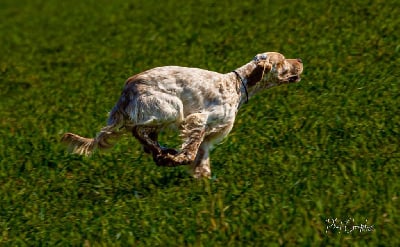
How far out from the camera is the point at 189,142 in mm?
8328

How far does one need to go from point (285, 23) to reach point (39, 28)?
6.85 meters

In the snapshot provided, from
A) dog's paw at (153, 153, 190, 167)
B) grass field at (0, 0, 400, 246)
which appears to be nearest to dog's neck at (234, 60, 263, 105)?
grass field at (0, 0, 400, 246)

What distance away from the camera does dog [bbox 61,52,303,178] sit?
322 inches

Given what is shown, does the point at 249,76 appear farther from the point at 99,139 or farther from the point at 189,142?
the point at 99,139

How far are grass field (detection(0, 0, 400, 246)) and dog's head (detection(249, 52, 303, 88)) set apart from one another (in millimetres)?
761

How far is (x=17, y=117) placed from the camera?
12.1 meters

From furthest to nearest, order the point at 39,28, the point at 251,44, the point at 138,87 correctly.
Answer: the point at 39,28
the point at 251,44
the point at 138,87

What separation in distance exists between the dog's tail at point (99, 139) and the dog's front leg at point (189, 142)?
0.58 meters

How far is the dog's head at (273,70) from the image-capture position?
8755mm

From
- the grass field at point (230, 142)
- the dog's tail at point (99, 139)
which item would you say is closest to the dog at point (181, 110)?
the dog's tail at point (99, 139)

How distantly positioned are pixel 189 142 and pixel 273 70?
131cm

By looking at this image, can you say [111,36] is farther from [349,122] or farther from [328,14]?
[349,122]

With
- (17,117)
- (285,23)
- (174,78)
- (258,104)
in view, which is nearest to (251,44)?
(285,23)

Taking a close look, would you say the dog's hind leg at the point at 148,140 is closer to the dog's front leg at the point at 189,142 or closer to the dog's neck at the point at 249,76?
the dog's front leg at the point at 189,142
